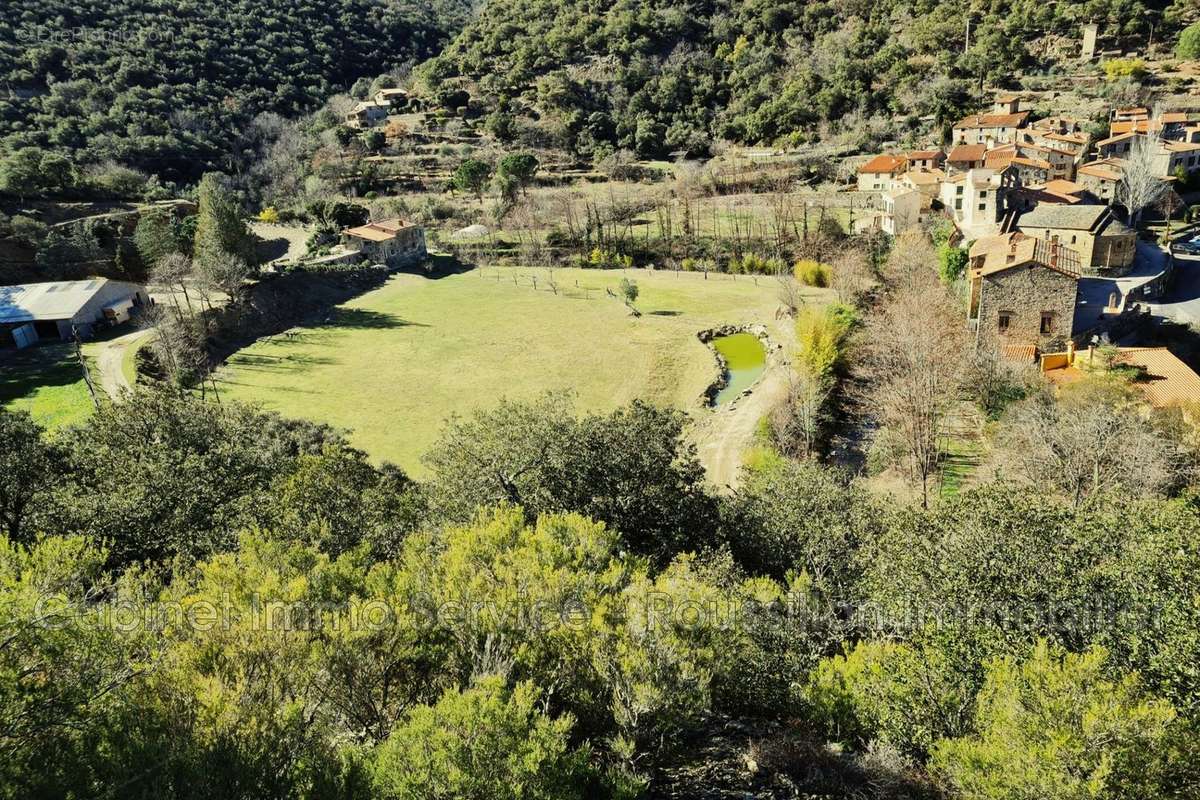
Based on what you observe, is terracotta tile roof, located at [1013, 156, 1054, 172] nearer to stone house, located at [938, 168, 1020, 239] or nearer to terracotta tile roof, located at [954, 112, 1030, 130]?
stone house, located at [938, 168, 1020, 239]

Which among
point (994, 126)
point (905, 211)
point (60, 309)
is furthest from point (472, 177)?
point (994, 126)

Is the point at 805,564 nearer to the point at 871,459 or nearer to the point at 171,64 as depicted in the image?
the point at 871,459

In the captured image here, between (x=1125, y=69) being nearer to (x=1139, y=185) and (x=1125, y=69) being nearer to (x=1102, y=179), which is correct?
(x=1102, y=179)

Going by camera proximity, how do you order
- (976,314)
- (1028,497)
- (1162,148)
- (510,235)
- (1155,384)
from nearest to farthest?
(1028,497)
(1155,384)
(976,314)
(1162,148)
(510,235)

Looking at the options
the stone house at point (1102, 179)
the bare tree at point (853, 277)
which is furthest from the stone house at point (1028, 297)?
the stone house at point (1102, 179)

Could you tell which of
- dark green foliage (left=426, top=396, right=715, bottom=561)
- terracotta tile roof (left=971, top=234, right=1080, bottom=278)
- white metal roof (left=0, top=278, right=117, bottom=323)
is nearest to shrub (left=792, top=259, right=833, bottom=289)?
terracotta tile roof (left=971, top=234, right=1080, bottom=278)

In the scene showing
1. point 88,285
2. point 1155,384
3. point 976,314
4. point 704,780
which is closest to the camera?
point 704,780

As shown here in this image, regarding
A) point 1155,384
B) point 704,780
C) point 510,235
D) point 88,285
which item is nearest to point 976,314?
point 1155,384
